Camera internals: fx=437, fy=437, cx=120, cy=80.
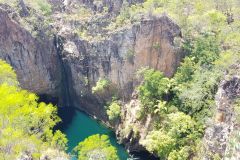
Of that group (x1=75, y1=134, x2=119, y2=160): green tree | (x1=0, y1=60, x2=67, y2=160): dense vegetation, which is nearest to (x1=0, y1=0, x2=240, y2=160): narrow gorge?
(x1=75, y1=134, x2=119, y2=160): green tree

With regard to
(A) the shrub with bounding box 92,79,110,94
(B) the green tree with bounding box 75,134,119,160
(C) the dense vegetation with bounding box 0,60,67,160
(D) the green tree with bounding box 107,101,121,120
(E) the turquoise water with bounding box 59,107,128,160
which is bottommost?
(E) the turquoise water with bounding box 59,107,128,160

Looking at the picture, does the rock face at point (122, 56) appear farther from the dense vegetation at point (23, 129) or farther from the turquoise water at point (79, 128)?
the dense vegetation at point (23, 129)

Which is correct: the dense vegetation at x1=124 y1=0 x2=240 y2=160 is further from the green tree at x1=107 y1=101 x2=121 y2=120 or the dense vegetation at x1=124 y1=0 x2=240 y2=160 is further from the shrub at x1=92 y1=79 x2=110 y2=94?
the shrub at x1=92 y1=79 x2=110 y2=94

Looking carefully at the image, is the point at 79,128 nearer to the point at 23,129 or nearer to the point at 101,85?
the point at 101,85

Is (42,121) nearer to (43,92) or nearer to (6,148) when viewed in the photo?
(6,148)

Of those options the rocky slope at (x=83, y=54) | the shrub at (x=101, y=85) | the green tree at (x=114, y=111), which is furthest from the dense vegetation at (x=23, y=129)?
the shrub at (x=101, y=85)

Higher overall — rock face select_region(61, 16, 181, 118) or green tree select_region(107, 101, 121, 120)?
rock face select_region(61, 16, 181, 118)
